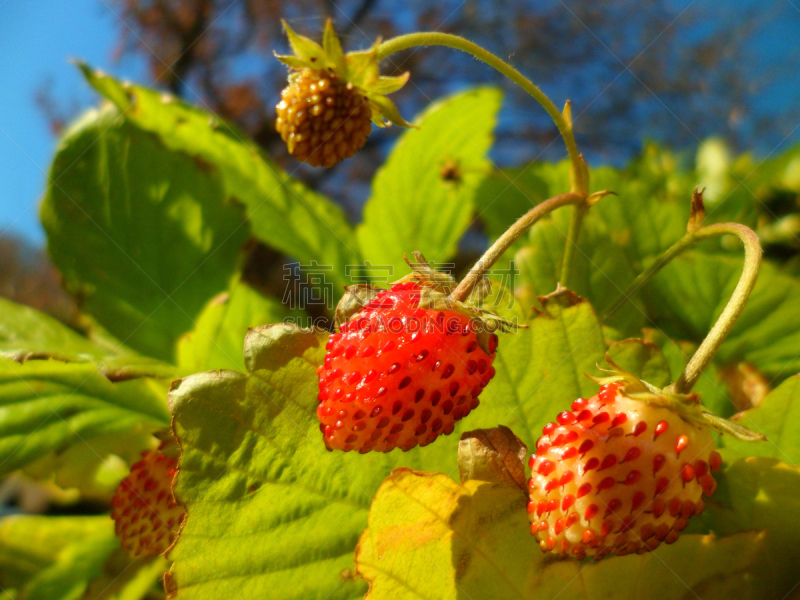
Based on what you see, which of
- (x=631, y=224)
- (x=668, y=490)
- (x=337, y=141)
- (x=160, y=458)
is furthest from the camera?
(x=631, y=224)

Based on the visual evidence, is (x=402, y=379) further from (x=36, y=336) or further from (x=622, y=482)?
(x=36, y=336)

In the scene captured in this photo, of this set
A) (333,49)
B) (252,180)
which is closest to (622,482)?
(333,49)

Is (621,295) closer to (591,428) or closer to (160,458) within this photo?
(591,428)

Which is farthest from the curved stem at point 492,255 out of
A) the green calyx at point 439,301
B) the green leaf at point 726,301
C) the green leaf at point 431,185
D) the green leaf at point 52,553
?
the green leaf at point 52,553

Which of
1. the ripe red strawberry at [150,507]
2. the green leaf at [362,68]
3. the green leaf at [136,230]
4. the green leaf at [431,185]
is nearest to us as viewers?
the green leaf at [362,68]

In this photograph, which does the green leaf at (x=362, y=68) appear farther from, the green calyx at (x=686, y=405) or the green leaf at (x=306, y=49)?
the green calyx at (x=686, y=405)

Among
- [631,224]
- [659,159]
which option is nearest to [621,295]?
[631,224]
